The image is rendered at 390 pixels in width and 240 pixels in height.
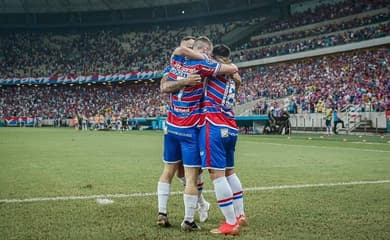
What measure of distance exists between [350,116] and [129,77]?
38.3 meters

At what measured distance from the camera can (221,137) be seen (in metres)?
5.63

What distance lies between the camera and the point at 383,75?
1396 inches

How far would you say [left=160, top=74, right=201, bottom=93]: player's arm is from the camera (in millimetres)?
5645

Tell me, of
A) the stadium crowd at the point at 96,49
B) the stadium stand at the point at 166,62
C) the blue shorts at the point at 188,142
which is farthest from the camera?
the stadium crowd at the point at 96,49

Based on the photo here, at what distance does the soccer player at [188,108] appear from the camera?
564 centimetres

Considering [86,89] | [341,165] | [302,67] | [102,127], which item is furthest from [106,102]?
[341,165]

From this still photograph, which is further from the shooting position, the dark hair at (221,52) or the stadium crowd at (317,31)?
the stadium crowd at (317,31)

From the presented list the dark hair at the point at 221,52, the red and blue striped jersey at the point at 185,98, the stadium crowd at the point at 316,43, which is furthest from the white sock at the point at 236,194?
the stadium crowd at the point at 316,43

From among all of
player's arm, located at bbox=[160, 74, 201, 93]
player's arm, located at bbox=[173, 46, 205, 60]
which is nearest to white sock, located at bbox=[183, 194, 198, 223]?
player's arm, located at bbox=[160, 74, 201, 93]

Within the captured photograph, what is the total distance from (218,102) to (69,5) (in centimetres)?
7011

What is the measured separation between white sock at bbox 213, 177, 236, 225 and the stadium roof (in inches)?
2598

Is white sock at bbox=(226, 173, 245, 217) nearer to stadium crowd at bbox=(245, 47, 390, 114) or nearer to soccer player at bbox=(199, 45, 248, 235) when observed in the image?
soccer player at bbox=(199, 45, 248, 235)

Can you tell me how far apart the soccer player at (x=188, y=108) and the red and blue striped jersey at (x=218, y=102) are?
12 cm

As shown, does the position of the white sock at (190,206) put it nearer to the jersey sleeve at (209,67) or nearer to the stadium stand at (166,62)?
the jersey sleeve at (209,67)
